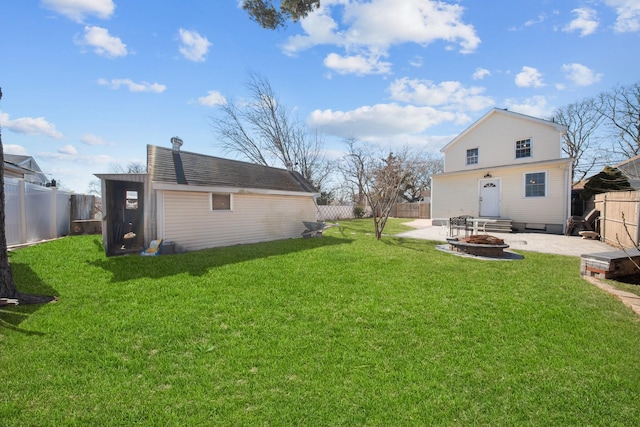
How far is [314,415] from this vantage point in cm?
210

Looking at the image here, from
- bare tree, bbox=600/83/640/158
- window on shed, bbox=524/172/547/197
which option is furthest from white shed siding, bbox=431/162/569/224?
bare tree, bbox=600/83/640/158

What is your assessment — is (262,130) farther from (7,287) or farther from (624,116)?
(624,116)

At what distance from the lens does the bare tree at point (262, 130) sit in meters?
24.8

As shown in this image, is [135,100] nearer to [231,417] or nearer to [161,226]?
[161,226]

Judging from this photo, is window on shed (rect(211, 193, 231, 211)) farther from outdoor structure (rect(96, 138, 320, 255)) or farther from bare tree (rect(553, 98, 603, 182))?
bare tree (rect(553, 98, 603, 182))

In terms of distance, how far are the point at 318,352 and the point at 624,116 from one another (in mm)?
33572

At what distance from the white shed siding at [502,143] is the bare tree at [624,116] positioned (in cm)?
1184

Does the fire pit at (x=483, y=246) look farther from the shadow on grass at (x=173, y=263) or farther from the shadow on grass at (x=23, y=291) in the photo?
the shadow on grass at (x=23, y=291)

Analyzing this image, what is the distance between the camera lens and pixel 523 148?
15.5m

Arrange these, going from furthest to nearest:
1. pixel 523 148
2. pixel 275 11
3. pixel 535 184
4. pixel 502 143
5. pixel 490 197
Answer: pixel 502 143
pixel 490 197
pixel 523 148
pixel 535 184
pixel 275 11

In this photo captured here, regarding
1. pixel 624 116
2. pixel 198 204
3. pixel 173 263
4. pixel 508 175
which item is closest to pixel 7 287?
pixel 173 263

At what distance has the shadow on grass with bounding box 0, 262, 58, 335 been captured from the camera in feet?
11.7

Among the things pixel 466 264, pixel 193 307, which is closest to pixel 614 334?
pixel 466 264

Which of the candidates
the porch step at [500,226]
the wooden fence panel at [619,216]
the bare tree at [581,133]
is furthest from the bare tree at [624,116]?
the wooden fence panel at [619,216]
